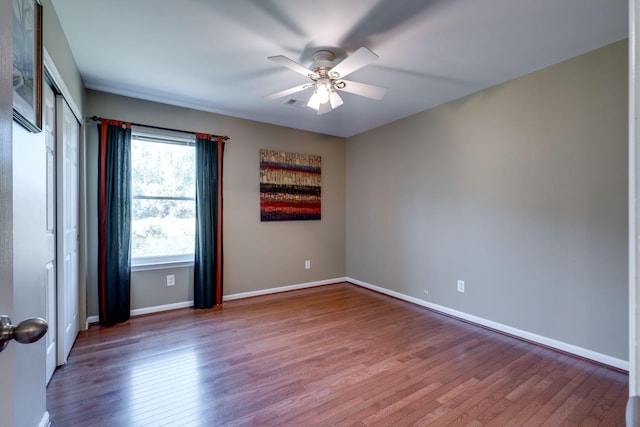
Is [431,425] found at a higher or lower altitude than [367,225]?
lower

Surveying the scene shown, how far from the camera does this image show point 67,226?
2.36 meters

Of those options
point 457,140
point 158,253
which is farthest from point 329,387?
point 457,140

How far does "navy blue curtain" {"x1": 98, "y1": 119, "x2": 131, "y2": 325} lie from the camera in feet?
9.88

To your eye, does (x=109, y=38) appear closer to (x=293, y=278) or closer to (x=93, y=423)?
(x=93, y=423)

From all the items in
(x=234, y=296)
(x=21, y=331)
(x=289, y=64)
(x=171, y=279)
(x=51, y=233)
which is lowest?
(x=234, y=296)

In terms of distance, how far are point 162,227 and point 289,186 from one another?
1.74 metres

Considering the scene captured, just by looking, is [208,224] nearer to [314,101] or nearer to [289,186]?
[289,186]

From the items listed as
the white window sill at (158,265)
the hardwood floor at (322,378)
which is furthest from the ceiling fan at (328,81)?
the white window sill at (158,265)

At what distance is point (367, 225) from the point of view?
4496 millimetres

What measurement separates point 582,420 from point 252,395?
6.51 ft

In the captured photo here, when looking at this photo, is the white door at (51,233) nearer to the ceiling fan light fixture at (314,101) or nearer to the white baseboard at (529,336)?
the ceiling fan light fixture at (314,101)

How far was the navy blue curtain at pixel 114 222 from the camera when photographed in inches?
119

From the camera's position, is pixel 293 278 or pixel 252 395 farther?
pixel 293 278

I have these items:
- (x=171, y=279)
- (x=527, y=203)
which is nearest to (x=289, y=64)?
(x=527, y=203)
